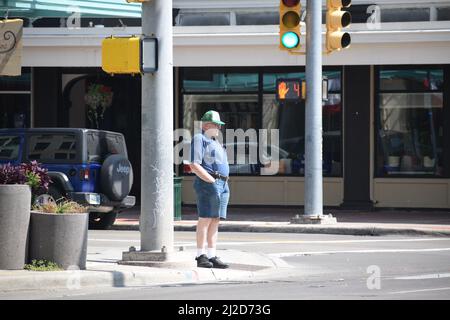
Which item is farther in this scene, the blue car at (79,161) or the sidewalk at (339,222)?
the sidewalk at (339,222)

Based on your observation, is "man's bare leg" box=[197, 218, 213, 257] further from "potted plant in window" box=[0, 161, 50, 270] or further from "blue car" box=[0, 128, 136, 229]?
"blue car" box=[0, 128, 136, 229]

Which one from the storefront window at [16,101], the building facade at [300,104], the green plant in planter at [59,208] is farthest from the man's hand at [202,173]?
the storefront window at [16,101]

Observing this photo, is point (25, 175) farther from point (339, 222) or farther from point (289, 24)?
point (339, 222)

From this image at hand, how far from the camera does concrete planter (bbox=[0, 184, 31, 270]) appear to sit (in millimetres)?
12227

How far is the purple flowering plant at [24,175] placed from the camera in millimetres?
12555

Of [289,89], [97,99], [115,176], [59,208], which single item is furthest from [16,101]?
[59,208]

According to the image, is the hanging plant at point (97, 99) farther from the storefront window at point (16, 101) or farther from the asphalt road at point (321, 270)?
the asphalt road at point (321, 270)

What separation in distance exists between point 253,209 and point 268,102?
8.41ft

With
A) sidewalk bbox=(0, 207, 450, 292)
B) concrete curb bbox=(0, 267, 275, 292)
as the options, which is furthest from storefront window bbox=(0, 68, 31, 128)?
concrete curb bbox=(0, 267, 275, 292)

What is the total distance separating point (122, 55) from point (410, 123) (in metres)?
13.2

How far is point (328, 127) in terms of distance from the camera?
25297mm

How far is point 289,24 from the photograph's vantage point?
1997 cm

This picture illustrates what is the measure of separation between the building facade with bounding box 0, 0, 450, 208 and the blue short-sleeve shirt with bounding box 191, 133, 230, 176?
1033cm

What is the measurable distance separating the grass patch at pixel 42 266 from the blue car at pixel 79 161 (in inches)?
256
